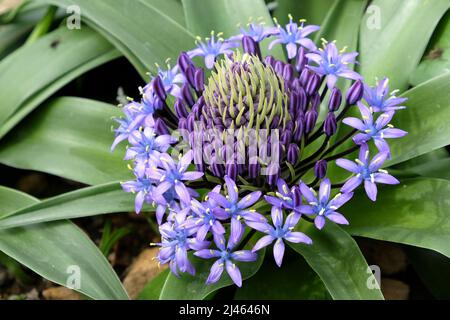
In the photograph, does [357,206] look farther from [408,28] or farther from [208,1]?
[208,1]

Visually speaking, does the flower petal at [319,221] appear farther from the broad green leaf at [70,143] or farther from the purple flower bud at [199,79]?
the broad green leaf at [70,143]

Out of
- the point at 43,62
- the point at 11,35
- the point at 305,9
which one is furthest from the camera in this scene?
the point at 11,35

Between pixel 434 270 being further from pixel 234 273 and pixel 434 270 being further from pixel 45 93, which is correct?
pixel 45 93

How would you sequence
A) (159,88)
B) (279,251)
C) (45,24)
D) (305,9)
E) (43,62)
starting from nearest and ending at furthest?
(279,251) < (159,88) < (305,9) < (43,62) < (45,24)

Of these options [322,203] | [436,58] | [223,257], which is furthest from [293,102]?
[436,58]

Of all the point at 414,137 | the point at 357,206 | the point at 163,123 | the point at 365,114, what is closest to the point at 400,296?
the point at 357,206

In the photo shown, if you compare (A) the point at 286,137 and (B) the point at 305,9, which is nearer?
(A) the point at 286,137
